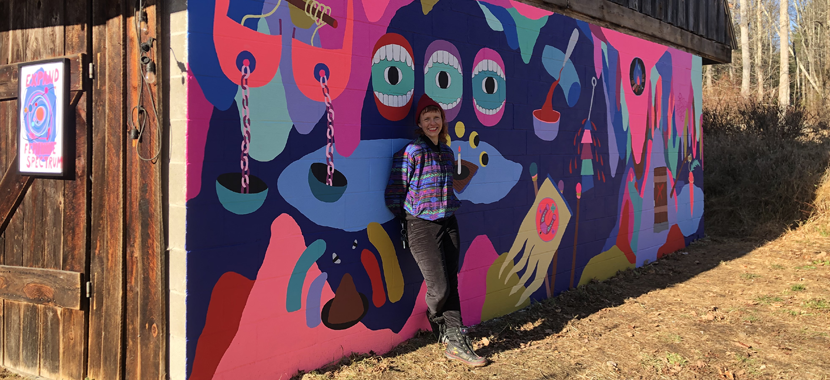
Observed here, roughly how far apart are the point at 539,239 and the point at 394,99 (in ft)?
7.45

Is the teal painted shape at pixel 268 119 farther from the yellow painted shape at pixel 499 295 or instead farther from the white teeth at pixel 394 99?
the yellow painted shape at pixel 499 295

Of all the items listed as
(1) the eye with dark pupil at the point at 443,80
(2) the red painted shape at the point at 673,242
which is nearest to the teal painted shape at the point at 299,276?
(1) the eye with dark pupil at the point at 443,80

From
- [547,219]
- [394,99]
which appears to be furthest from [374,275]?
[547,219]

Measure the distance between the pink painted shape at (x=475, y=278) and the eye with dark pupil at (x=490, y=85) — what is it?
1.27m

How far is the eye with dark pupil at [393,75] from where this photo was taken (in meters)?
4.43

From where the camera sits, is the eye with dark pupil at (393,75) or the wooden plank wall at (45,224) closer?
the wooden plank wall at (45,224)

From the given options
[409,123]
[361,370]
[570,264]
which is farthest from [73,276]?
[570,264]

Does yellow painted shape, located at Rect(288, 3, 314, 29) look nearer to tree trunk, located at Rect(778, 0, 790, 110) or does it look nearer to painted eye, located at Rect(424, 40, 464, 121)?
painted eye, located at Rect(424, 40, 464, 121)

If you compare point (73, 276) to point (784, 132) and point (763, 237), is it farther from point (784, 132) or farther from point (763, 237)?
point (784, 132)

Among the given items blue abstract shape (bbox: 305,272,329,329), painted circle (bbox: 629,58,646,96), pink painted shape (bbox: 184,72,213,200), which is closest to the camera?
pink painted shape (bbox: 184,72,213,200)

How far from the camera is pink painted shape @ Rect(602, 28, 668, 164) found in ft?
23.5

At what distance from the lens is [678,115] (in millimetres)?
8477

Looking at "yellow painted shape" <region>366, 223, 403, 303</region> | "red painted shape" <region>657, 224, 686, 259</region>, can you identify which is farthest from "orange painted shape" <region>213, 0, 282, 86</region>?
"red painted shape" <region>657, 224, 686, 259</region>

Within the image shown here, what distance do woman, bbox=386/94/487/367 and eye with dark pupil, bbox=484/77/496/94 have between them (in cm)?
103
